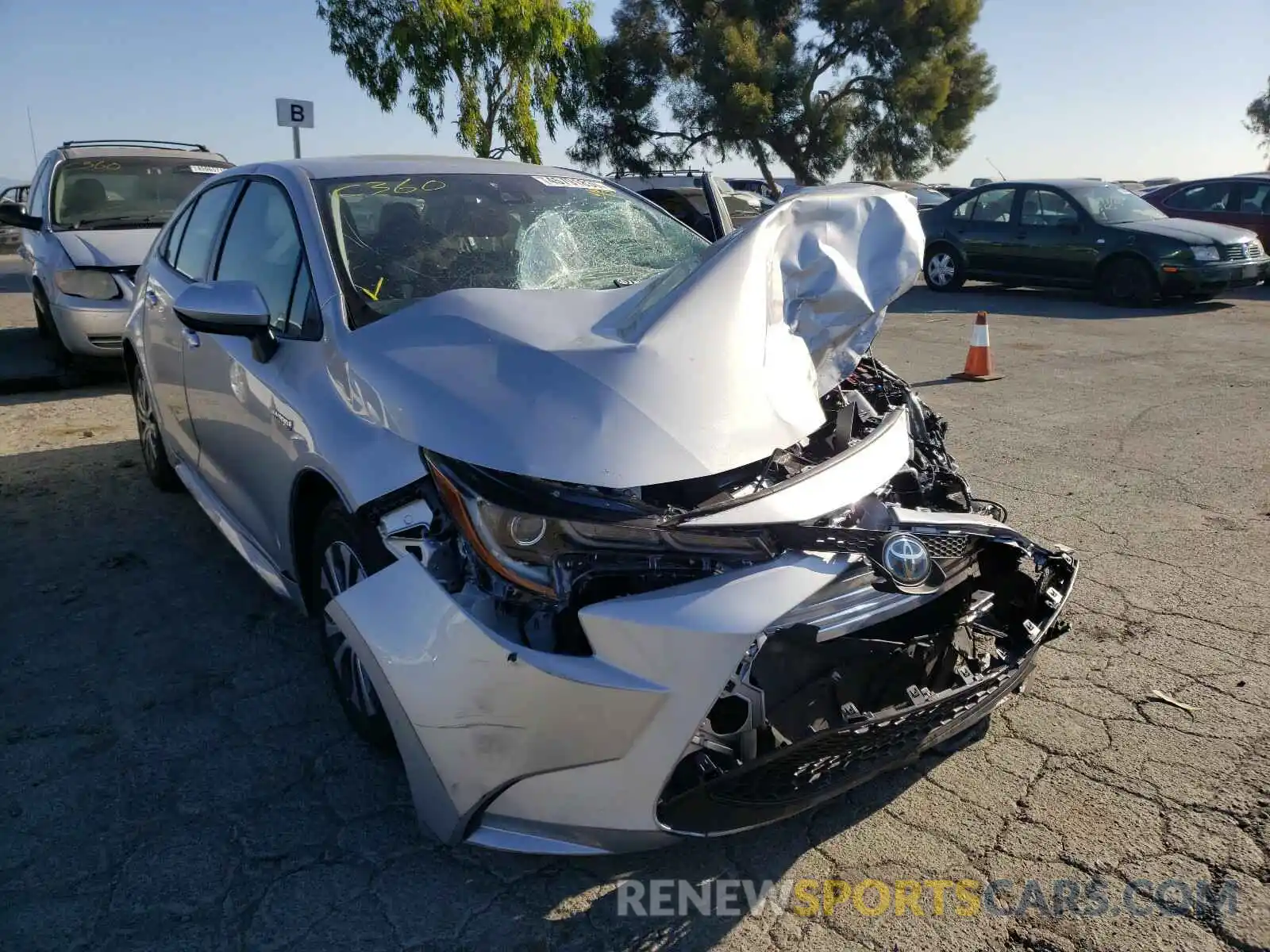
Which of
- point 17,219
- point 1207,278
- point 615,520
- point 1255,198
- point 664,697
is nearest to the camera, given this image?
point 664,697

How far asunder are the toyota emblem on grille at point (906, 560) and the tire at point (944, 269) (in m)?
13.0

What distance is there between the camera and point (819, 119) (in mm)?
36656

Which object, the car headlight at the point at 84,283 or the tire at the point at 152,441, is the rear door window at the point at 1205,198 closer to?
the car headlight at the point at 84,283

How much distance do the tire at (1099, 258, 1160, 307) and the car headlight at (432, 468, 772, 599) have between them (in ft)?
39.7

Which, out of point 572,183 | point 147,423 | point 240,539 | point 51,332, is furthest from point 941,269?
point 240,539

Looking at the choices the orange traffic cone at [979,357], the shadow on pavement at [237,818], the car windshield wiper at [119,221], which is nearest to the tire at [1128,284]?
the orange traffic cone at [979,357]

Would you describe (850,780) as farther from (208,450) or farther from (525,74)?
(525,74)

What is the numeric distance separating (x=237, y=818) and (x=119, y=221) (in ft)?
24.7

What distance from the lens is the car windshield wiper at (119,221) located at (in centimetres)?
858

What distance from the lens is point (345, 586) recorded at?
9.59 feet

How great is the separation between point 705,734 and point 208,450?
8.94ft

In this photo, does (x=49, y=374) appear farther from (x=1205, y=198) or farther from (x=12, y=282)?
(x=1205, y=198)

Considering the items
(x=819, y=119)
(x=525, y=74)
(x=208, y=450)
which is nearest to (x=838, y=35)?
(x=819, y=119)

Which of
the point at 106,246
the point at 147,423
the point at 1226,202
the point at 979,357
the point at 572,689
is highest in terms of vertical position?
the point at 1226,202
